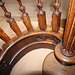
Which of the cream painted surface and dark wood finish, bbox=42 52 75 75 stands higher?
dark wood finish, bbox=42 52 75 75

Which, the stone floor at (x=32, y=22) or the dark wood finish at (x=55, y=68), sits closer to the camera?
the dark wood finish at (x=55, y=68)

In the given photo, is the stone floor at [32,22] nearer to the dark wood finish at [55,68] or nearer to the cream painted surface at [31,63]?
the cream painted surface at [31,63]

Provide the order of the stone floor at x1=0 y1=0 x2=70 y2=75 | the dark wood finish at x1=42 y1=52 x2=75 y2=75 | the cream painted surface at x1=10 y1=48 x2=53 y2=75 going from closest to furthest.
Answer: the dark wood finish at x1=42 y1=52 x2=75 y2=75
the stone floor at x1=0 y1=0 x2=70 y2=75
the cream painted surface at x1=10 y1=48 x2=53 y2=75

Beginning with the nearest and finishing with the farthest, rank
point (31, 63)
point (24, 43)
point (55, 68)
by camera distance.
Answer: point (55, 68) → point (24, 43) → point (31, 63)

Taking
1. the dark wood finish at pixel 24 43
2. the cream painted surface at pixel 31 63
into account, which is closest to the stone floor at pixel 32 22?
the cream painted surface at pixel 31 63

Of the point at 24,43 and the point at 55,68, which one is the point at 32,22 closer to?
the point at 24,43

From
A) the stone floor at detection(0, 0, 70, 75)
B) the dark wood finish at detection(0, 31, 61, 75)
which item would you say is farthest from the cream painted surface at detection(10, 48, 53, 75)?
the dark wood finish at detection(0, 31, 61, 75)

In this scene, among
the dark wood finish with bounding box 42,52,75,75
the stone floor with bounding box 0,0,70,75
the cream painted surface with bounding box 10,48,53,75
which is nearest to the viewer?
the dark wood finish with bounding box 42,52,75,75

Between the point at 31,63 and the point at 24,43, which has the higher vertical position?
the point at 24,43

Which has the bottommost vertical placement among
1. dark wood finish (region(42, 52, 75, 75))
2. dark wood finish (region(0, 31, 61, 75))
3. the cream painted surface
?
the cream painted surface

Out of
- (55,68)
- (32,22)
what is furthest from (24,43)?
(55,68)

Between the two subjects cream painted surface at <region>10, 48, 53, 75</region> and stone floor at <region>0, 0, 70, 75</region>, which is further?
cream painted surface at <region>10, 48, 53, 75</region>

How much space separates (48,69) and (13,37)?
1.58 feet

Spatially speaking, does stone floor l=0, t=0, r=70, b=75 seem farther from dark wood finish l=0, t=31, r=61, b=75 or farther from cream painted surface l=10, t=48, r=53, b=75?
dark wood finish l=0, t=31, r=61, b=75
